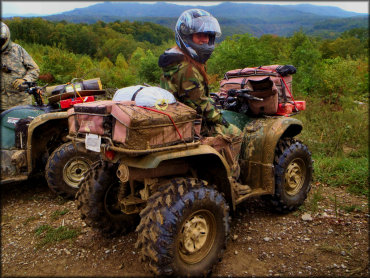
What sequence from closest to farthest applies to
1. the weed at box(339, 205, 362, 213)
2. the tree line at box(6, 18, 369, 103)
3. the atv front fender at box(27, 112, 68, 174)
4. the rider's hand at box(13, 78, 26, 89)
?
the weed at box(339, 205, 362, 213)
the atv front fender at box(27, 112, 68, 174)
the rider's hand at box(13, 78, 26, 89)
the tree line at box(6, 18, 369, 103)

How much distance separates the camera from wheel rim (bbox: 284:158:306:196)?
4.04 m

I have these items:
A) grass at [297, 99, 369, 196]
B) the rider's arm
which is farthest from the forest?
the rider's arm

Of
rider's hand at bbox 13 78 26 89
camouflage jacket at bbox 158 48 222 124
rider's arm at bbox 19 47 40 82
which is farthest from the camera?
rider's arm at bbox 19 47 40 82

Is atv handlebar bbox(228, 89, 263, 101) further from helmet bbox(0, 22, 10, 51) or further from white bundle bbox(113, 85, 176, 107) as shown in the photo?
helmet bbox(0, 22, 10, 51)

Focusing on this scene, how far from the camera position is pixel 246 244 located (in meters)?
3.43

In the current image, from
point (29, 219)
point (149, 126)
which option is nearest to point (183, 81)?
point (149, 126)

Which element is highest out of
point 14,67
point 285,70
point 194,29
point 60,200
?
point 194,29

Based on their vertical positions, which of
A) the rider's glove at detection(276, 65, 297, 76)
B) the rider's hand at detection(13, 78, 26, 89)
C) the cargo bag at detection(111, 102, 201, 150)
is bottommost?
the rider's hand at detection(13, 78, 26, 89)

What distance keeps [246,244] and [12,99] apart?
180 inches

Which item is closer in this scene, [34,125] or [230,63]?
[34,125]

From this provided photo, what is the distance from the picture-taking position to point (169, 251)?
249 centimetres

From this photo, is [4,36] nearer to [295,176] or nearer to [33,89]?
[33,89]

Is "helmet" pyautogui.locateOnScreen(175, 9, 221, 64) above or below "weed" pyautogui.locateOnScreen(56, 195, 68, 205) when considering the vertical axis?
above

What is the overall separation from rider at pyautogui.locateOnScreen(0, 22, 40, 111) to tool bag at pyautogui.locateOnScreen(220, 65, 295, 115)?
3558 mm
